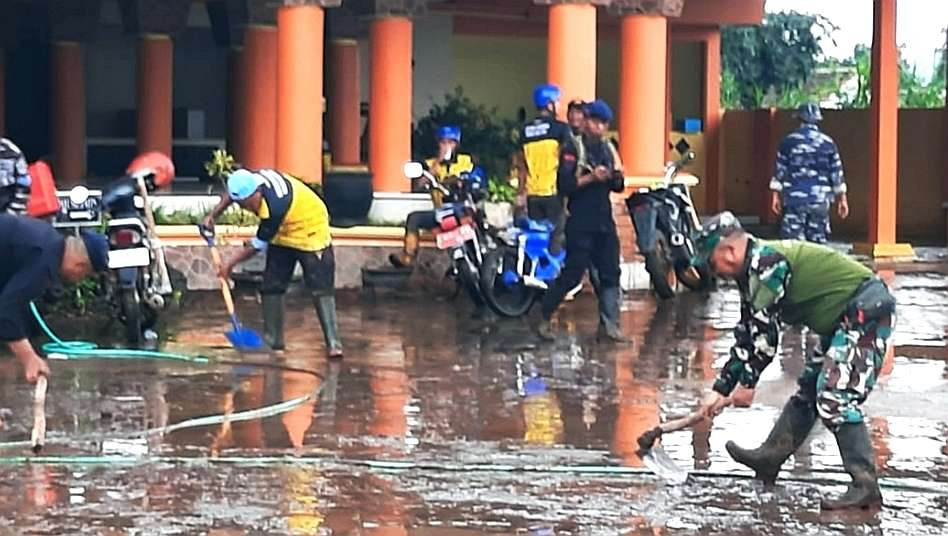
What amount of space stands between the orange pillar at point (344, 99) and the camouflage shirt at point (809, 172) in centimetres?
831

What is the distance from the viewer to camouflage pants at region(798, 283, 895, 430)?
769 centimetres

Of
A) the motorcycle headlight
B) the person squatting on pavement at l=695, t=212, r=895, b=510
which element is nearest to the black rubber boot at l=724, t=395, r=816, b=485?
the person squatting on pavement at l=695, t=212, r=895, b=510

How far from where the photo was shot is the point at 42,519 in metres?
7.41

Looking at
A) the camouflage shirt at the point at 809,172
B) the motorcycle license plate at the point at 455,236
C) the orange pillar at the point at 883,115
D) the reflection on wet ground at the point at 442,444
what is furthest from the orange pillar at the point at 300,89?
the orange pillar at the point at 883,115

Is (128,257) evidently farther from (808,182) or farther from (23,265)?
(808,182)

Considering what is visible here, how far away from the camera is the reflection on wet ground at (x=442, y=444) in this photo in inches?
A: 298

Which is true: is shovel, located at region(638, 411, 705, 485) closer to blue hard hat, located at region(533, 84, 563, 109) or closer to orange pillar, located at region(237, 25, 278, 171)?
blue hard hat, located at region(533, 84, 563, 109)

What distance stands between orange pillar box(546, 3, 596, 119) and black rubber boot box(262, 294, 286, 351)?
5.19m

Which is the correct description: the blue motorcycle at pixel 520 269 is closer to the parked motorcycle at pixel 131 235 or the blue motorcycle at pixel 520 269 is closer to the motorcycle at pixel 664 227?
the motorcycle at pixel 664 227

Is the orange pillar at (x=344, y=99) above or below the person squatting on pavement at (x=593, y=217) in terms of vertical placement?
above

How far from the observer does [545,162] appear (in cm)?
1506

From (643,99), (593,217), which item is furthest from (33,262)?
(643,99)

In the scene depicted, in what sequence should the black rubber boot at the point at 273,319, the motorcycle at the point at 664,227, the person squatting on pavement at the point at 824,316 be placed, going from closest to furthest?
the person squatting on pavement at the point at 824,316, the black rubber boot at the point at 273,319, the motorcycle at the point at 664,227

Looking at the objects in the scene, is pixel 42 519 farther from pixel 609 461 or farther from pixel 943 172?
pixel 943 172
